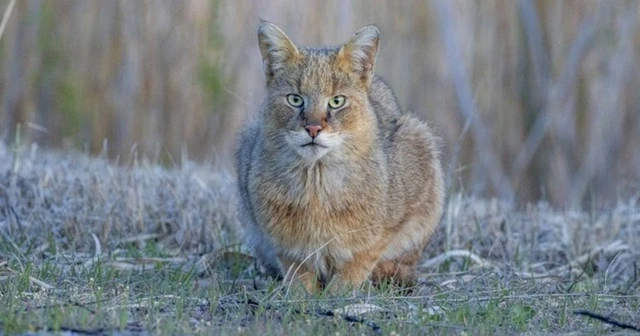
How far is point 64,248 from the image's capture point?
6.89 meters

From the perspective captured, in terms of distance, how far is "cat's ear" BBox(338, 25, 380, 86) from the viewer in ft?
19.7

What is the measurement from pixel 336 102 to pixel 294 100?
0.70 ft

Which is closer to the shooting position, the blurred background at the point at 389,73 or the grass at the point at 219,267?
the grass at the point at 219,267

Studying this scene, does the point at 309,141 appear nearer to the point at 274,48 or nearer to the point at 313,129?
the point at 313,129

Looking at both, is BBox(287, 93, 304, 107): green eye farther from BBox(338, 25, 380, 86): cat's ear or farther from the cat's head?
BBox(338, 25, 380, 86): cat's ear

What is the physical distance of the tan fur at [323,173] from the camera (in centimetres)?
585

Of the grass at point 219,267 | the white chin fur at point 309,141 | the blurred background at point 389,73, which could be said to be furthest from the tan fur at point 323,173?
the blurred background at point 389,73

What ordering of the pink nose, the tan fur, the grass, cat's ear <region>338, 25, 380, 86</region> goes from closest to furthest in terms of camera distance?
the grass, the pink nose, the tan fur, cat's ear <region>338, 25, 380, 86</region>

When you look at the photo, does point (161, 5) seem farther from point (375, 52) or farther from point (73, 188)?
point (375, 52)

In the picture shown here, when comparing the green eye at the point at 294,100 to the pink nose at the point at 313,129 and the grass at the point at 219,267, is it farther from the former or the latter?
the grass at the point at 219,267

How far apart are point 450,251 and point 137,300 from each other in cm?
268

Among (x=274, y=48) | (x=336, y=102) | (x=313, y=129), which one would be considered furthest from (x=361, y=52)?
(x=313, y=129)

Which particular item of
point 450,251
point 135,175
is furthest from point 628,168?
point 135,175

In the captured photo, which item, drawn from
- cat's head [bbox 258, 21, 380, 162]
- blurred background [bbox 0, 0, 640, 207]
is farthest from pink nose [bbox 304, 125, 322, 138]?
blurred background [bbox 0, 0, 640, 207]
